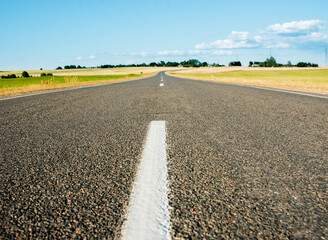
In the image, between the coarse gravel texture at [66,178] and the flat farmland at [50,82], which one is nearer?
the coarse gravel texture at [66,178]

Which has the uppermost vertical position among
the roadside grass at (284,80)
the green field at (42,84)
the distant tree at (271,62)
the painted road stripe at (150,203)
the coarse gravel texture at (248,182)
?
the distant tree at (271,62)

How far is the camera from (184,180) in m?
1.70

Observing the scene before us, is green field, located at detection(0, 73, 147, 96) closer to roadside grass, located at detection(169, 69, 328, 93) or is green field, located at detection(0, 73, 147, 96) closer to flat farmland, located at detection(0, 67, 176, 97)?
flat farmland, located at detection(0, 67, 176, 97)

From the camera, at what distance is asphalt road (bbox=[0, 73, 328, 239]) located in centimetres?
122

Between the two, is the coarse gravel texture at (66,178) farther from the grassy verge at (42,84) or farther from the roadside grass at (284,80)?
the roadside grass at (284,80)

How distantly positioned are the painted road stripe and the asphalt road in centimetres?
5

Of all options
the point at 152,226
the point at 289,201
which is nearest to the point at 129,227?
the point at 152,226

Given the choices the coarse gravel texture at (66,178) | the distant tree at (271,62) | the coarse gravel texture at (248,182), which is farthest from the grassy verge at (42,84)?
the distant tree at (271,62)

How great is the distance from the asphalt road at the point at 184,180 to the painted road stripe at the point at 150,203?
47 mm

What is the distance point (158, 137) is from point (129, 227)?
1.71m

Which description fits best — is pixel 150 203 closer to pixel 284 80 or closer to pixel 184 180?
pixel 184 180

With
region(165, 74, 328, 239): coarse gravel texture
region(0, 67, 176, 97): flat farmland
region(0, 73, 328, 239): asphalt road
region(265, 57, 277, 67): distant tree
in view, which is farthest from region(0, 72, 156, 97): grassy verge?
region(265, 57, 277, 67): distant tree

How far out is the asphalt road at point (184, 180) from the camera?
122 cm

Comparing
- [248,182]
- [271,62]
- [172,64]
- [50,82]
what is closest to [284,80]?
[50,82]
